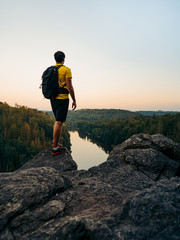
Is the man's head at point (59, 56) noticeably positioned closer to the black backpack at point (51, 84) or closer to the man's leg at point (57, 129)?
the black backpack at point (51, 84)

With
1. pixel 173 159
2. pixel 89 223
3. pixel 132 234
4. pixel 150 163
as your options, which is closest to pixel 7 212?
pixel 89 223

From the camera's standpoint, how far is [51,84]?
5.73m

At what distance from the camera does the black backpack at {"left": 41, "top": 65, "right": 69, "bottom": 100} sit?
5707 mm

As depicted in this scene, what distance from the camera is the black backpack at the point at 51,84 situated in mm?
5707

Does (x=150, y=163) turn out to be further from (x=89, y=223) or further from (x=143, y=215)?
(x=89, y=223)

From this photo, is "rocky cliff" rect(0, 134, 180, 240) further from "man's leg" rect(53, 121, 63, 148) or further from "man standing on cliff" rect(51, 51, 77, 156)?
"man standing on cliff" rect(51, 51, 77, 156)

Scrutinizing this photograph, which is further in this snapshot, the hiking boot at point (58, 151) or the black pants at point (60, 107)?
the hiking boot at point (58, 151)

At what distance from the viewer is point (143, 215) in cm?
296

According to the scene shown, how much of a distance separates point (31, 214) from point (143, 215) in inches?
84.2

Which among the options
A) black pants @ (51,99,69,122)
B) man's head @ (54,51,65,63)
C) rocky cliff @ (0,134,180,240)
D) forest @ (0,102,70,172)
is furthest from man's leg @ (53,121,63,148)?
forest @ (0,102,70,172)

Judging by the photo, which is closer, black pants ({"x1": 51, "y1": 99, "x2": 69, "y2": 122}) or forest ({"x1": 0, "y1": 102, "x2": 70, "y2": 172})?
black pants ({"x1": 51, "y1": 99, "x2": 69, "y2": 122})

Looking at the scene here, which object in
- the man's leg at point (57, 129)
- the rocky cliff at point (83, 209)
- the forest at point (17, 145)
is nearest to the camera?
the rocky cliff at point (83, 209)

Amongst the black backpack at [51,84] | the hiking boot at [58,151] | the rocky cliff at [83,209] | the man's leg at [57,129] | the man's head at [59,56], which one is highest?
the man's head at [59,56]

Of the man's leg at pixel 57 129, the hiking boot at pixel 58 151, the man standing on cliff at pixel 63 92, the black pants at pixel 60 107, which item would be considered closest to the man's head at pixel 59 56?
the man standing on cliff at pixel 63 92
